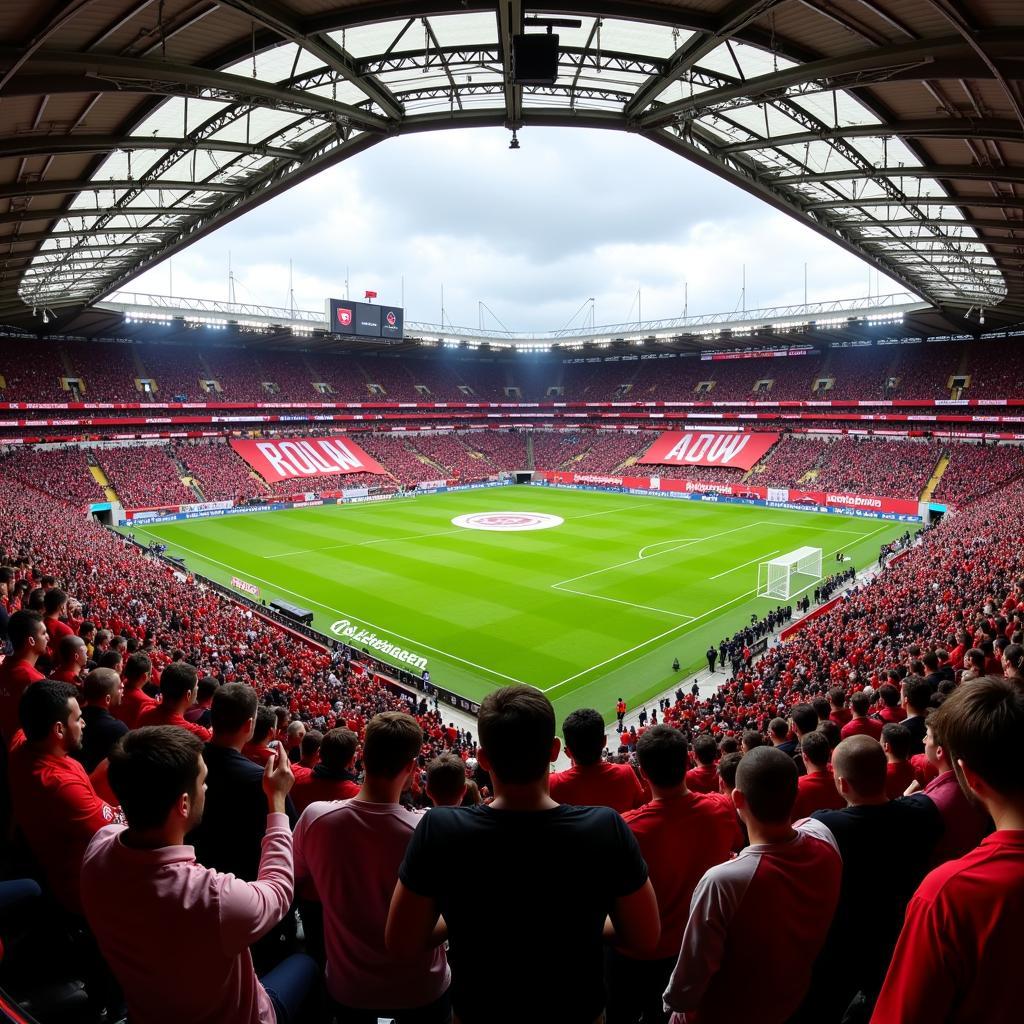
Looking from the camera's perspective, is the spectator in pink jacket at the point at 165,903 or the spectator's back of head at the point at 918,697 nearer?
the spectator in pink jacket at the point at 165,903

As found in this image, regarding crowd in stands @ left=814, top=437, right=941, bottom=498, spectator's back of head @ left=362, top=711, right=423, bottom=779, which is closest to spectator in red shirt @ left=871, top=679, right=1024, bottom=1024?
spectator's back of head @ left=362, top=711, right=423, bottom=779

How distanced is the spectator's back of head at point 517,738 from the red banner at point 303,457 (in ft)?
197

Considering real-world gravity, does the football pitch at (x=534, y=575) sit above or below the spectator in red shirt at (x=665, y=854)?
below

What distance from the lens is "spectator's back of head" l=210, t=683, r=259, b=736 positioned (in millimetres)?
4020

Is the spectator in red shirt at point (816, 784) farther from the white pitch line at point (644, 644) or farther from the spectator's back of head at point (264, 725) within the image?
Answer: the white pitch line at point (644, 644)

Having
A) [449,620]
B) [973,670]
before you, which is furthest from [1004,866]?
[449,620]

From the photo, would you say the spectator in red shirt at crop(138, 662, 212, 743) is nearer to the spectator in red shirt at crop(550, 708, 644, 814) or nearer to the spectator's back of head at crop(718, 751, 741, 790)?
the spectator in red shirt at crop(550, 708, 644, 814)

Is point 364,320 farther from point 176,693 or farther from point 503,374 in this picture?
point 176,693

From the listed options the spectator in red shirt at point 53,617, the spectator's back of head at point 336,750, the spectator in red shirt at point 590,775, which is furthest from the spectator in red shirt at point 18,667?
the spectator in red shirt at point 590,775

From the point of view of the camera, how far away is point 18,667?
20.4 ft

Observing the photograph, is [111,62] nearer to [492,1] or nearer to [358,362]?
[492,1]

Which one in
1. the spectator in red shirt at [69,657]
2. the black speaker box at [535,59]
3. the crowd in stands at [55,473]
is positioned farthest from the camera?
the crowd in stands at [55,473]

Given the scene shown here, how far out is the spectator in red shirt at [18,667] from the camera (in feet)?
19.8

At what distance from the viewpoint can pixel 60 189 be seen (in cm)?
1852
